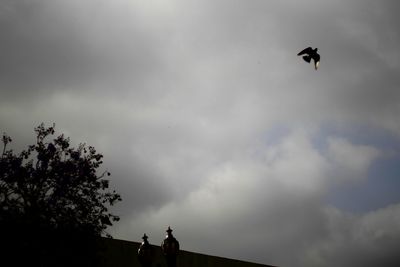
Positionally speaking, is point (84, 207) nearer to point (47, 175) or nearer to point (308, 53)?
point (47, 175)

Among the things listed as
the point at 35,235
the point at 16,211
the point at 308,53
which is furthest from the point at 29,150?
the point at 308,53

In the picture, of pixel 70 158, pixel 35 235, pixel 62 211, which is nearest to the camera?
pixel 35 235

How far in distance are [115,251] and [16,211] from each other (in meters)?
4.31

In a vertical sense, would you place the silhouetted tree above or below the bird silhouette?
below

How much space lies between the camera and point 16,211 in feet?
44.3

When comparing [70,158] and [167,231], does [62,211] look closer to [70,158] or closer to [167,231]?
[70,158]

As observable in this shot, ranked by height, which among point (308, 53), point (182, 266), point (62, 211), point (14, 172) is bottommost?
point (182, 266)

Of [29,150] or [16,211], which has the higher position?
[29,150]

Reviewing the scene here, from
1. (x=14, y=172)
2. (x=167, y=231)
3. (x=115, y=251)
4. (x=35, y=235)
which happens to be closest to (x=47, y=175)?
(x=14, y=172)

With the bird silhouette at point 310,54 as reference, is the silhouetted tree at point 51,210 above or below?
below

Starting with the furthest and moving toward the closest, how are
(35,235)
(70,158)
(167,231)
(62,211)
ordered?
(70,158), (62,211), (35,235), (167,231)

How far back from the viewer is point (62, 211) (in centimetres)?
1430

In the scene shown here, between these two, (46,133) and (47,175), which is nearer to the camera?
(47,175)

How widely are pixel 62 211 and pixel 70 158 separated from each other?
80.0 inches
